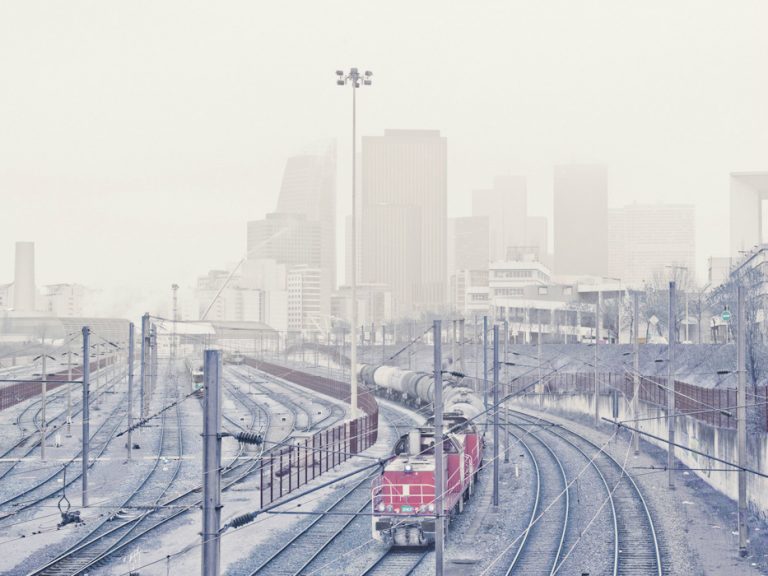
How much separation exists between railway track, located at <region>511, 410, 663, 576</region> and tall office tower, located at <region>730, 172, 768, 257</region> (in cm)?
8971

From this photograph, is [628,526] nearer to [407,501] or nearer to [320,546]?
[407,501]

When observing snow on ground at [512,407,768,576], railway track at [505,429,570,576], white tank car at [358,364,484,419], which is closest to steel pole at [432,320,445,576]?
railway track at [505,429,570,576]

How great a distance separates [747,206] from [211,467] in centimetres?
12912

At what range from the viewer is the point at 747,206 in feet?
429

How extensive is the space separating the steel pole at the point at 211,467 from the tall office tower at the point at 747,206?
405ft

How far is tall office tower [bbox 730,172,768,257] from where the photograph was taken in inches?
5054

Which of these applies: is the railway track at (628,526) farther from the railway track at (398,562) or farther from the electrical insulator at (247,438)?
the electrical insulator at (247,438)

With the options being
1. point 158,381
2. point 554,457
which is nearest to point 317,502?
point 554,457

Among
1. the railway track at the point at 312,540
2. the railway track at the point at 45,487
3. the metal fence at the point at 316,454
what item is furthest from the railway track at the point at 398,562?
the railway track at the point at 45,487

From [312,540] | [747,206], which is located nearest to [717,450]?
[312,540]

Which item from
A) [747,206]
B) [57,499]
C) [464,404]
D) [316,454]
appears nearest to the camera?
[57,499]

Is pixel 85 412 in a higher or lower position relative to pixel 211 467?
lower

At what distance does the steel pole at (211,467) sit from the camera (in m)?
14.2

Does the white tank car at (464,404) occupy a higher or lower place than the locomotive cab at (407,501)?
higher
